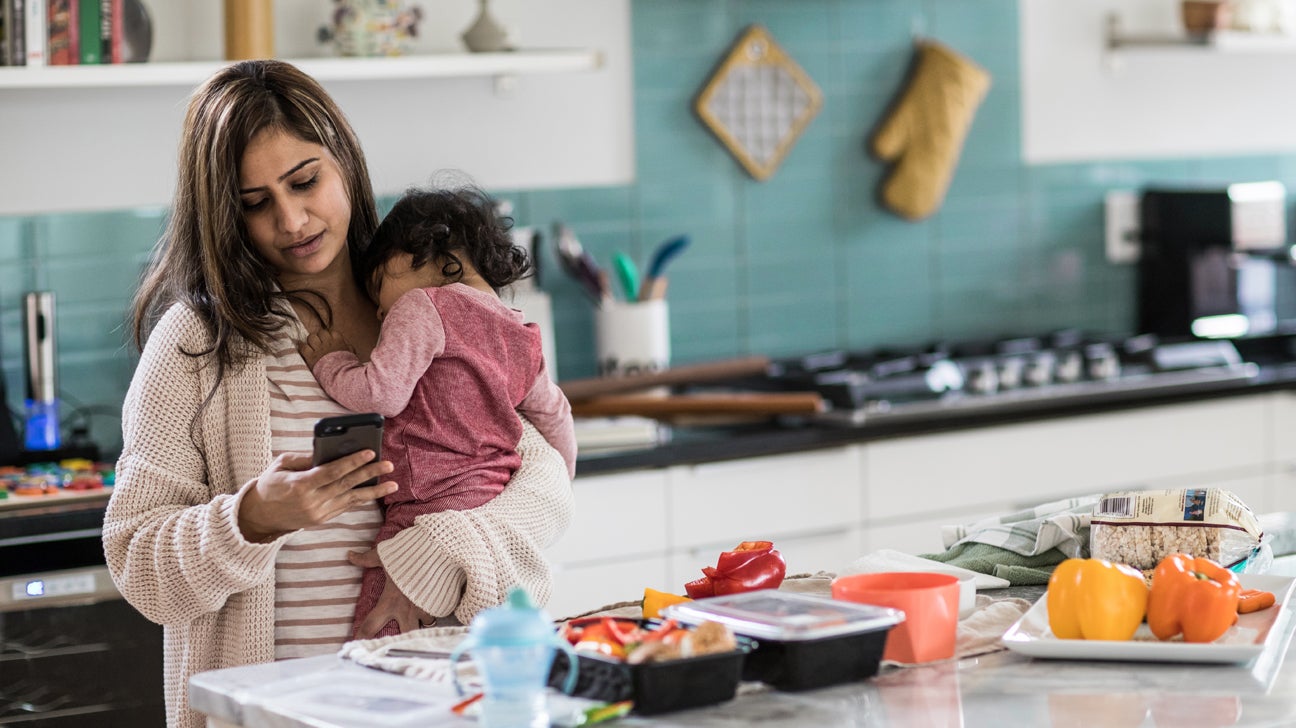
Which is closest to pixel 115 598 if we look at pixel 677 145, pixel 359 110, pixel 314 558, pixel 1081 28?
pixel 314 558

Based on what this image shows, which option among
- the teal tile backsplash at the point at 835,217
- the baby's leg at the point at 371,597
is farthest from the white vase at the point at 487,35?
the baby's leg at the point at 371,597

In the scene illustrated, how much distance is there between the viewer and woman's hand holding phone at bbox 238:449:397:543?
1740 mm

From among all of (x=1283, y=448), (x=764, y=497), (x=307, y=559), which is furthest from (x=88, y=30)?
(x=1283, y=448)

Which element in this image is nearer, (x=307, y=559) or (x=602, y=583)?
(x=307, y=559)

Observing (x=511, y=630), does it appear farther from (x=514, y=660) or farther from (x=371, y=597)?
(x=371, y=597)

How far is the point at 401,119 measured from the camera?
3518mm

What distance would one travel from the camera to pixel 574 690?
148 centimetres

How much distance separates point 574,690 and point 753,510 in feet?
6.20

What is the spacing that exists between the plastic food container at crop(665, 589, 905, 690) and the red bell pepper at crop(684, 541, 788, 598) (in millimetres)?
213

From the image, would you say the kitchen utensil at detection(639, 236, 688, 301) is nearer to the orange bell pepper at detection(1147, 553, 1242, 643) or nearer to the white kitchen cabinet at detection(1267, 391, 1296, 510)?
the white kitchen cabinet at detection(1267, 391, 1296, 510)

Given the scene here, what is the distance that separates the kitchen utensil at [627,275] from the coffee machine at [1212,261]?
5.44 feet

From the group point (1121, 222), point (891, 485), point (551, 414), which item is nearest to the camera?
point (551, 414)

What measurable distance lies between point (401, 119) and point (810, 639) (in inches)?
89.4

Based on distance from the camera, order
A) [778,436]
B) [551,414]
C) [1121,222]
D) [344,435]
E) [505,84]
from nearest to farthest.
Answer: [344,435] < [551,414] < [778,436] < [505,84] < [1121,222]
